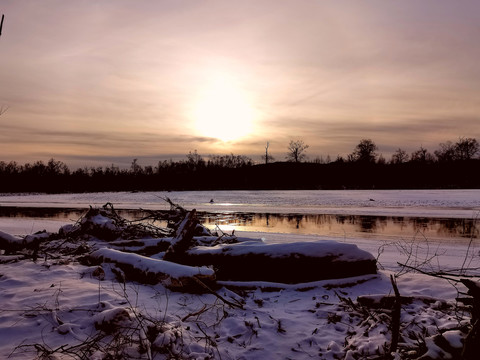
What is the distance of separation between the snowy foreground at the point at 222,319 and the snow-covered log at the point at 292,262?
18cm

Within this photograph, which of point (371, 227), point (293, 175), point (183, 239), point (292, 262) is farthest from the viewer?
point (293, 175)

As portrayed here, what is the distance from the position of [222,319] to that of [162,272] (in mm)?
1434

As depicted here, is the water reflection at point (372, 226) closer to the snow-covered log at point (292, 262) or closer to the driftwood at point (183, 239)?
the driftwood at point (183, 239)

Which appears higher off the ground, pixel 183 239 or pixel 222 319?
pixel 183 239

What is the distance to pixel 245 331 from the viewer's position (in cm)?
361

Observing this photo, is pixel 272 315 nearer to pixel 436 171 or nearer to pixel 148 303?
pixel 148 303

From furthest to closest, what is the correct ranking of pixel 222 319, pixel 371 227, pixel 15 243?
pixel 371 227
pixel 15 243
pixel 222 319

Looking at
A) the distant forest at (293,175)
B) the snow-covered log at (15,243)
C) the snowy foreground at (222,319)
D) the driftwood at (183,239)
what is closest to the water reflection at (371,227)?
the snowy foreground at (222,319)

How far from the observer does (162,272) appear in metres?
4.91

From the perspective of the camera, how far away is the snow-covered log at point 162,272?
15.5 ft

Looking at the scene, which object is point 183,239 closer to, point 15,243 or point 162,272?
point 162,272

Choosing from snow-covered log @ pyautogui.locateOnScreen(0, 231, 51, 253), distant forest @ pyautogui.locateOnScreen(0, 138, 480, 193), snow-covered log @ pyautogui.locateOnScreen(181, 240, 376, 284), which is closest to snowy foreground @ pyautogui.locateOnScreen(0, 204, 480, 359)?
snow-covered log @ pyautogui.locateOnScreen(181, 240, 376, 284)

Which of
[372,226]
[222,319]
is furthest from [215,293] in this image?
[372,226]

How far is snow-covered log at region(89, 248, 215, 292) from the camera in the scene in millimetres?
4715
